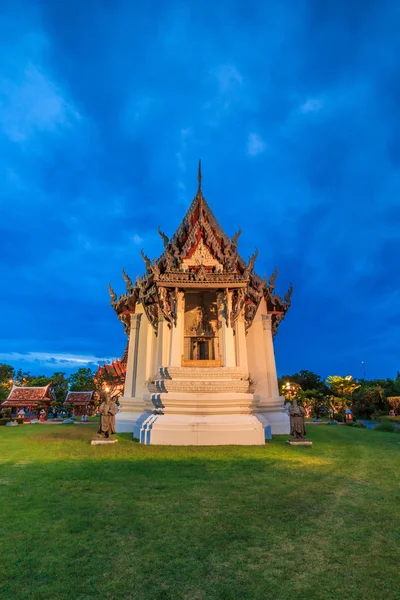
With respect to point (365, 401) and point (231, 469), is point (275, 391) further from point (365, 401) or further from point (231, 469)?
point (365, 401)

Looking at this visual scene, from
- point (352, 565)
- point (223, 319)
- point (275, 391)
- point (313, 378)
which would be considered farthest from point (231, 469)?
point (313, 378)

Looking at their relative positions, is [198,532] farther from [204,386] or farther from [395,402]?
[395,402]

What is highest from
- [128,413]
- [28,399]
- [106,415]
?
[28,399]

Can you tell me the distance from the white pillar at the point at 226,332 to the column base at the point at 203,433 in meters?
2.06

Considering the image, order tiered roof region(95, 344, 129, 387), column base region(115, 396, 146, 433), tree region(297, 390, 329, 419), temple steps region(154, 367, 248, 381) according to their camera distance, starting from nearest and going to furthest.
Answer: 1. temple steps region(154, 367, 248, 381)
2. column base region(115, 396, 146, 433)
3. tiered roof region(95, 344, 129, 387)
4. tree region(297, 390, 329, 419)

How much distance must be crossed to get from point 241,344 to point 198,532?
330 inches

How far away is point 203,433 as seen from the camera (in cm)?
875

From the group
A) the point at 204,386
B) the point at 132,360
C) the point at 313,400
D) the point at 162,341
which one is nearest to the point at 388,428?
Answer: the point at 204,386

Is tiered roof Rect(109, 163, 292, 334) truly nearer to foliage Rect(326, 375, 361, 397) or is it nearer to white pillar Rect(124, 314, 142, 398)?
white pillar Rect(124, 314, 142, 398)

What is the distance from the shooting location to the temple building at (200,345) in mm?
9266

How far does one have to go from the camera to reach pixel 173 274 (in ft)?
36.1

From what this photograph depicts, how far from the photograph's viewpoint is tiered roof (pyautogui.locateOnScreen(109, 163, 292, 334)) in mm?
10906

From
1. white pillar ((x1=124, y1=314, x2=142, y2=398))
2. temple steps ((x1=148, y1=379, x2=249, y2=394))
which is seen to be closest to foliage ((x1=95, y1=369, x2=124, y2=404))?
white pillar ((x1=124, y1=314, x2=142, y2=398))

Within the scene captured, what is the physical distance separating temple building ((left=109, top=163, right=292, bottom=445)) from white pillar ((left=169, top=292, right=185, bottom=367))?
0.03 meters
